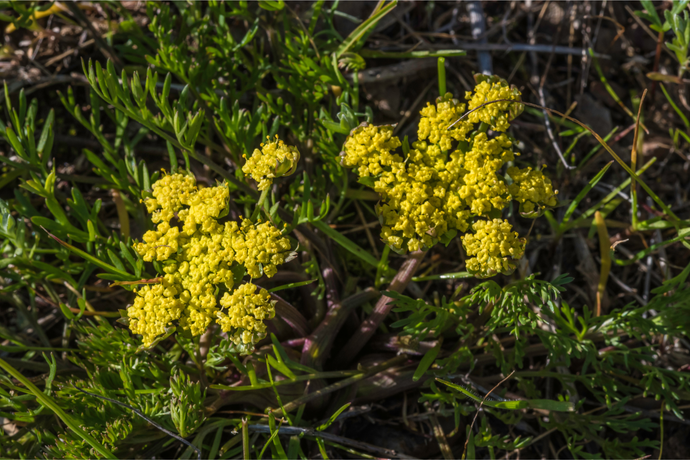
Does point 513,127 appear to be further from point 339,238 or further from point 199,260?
point 199,260

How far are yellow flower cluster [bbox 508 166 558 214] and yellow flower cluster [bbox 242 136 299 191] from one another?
88 centimetres

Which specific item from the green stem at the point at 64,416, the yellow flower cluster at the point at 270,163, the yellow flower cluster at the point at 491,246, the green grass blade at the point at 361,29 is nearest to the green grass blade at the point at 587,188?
the yellow flower cluster at the point at 491,246

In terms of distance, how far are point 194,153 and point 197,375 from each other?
1089mm

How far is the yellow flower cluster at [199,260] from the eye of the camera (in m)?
1.90

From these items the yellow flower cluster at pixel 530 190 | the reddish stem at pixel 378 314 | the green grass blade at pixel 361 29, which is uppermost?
the green grass blade at pixel 361 29

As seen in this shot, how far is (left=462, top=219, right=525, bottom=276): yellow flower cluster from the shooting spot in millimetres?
1961

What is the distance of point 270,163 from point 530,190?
Answer: 3.33 feet

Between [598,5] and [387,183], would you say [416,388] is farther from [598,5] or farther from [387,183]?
[598,5]

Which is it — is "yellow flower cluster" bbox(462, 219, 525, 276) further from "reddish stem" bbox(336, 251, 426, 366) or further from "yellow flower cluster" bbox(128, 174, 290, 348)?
"yellow flower cluster" bbox(128, 174, 290, 348)

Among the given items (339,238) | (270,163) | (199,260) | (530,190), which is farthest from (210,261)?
(530,190)

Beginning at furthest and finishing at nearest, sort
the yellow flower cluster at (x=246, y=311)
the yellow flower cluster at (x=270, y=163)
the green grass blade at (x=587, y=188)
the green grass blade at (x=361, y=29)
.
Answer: the green grass blade at (x=361, y=29) < the green grass blade at (x=587, y=188) < the yellow flower cluster at (x=270, y=163) < the yellow flower cluster at (x=246, y=311)

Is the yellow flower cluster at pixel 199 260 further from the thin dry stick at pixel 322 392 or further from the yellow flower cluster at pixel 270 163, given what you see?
the thin dry stick at pixel 322 392

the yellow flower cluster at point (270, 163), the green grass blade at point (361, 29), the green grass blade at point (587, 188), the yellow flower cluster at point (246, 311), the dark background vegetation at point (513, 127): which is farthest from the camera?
the dark background vegetation at point (513, 127)

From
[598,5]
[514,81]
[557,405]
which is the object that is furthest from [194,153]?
[598,5]
